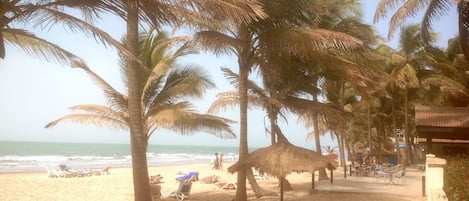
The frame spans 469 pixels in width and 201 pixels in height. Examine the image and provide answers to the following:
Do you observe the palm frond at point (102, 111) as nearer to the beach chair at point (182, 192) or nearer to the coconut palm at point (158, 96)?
the coconut palm at point (158, 96)

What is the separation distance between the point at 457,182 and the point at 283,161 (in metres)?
4.38

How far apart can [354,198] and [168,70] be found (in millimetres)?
6829

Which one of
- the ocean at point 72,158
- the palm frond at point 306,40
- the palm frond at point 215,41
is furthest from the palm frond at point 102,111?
the ocean at point 72,158

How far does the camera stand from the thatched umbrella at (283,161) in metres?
10.9

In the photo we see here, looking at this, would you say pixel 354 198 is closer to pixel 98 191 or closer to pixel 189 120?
pixel 189 120

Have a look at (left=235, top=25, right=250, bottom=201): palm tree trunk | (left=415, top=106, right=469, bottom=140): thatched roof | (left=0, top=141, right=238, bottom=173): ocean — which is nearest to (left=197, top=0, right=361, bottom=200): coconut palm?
(left=235, top=25, right=250, bottom=201): palm tree trunk

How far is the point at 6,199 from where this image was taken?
1443cm

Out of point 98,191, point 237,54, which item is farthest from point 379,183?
point 98,191

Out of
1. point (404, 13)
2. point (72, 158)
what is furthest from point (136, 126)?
point (72, 158)

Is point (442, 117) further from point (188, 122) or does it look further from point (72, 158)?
point (72, 158)

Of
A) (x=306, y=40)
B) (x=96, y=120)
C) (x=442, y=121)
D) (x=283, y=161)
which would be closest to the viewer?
(x=306, y=40)

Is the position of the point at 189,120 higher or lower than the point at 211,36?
lower

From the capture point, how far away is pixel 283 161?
36.3 feet

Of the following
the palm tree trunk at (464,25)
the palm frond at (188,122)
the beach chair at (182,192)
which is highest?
the palm tree trunk at (464,25)
